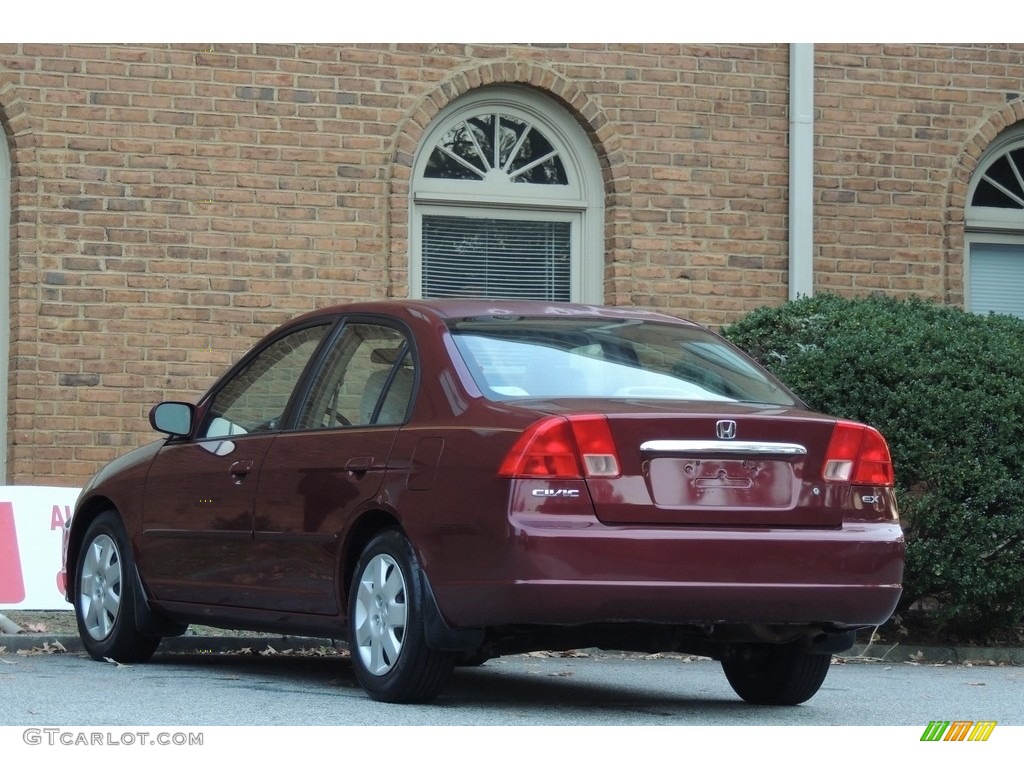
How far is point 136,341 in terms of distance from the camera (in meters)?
12.4

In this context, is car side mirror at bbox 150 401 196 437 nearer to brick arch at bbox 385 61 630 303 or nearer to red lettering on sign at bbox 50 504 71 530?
red lettering on sign at bbox 50 504 71 530

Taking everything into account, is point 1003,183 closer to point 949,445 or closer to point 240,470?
point 949,445

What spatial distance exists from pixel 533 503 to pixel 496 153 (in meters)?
7.51

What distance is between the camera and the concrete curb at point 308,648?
927cm

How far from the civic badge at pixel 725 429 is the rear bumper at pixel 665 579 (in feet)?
1.06

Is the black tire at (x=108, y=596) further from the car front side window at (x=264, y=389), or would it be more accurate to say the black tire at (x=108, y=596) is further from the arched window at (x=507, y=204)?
the arched window at (x=507, y=204)

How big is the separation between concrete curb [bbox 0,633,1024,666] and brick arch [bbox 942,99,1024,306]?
453cm

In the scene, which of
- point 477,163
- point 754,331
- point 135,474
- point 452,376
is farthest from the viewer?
point 477,163

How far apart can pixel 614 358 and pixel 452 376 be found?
2.19 ft

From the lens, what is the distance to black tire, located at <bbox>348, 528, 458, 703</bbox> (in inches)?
257

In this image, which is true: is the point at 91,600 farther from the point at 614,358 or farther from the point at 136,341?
the point at 136,341

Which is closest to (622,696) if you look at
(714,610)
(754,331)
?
(714,610)

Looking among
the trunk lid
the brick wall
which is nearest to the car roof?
the trunk lid

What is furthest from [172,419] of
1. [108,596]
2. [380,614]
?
[380,614]
